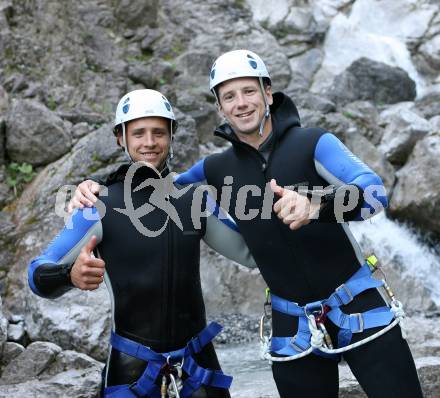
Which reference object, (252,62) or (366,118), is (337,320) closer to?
(252,62)

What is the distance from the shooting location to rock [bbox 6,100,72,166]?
1052 cm

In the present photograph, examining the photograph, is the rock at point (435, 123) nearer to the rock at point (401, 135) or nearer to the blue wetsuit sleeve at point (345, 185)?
the rock at point (401, 135)

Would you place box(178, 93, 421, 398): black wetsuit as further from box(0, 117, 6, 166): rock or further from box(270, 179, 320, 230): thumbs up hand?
box(0, 117, 6, 166): rock

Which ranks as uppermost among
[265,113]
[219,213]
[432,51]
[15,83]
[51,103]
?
[432,51]

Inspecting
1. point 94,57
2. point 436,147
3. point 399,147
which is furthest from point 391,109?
point 94,57

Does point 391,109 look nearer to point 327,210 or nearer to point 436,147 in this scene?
point 436,147

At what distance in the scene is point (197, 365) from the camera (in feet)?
11.3

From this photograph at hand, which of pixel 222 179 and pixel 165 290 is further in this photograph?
pixel 222 179

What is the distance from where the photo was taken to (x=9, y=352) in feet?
20.5

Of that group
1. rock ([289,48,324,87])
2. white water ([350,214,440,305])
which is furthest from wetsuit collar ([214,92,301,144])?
rock ([289,48,324,87])

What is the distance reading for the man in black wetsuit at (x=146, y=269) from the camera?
3377 millimetres

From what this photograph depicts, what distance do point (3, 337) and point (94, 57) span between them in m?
10.7

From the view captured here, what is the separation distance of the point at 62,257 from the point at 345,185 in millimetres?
1708

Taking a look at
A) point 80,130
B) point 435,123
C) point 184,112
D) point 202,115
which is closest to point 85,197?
point 80,130
